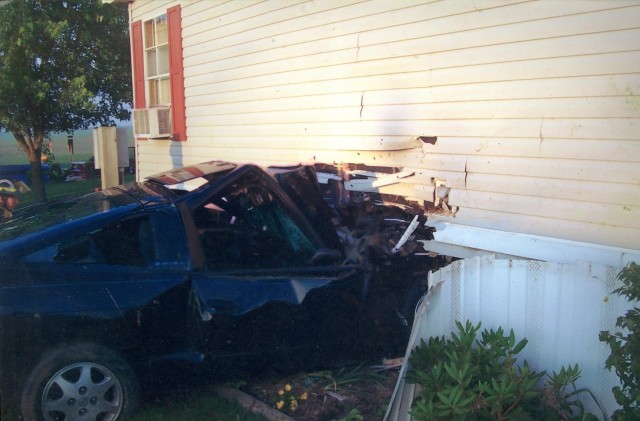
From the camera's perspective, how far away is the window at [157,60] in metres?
9.38

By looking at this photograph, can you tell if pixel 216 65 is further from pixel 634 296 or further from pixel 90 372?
pixel 634 296

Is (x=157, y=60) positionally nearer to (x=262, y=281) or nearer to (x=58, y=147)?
(x=262, y=281)

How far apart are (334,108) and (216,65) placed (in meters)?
2.48

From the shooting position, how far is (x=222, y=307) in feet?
11.9

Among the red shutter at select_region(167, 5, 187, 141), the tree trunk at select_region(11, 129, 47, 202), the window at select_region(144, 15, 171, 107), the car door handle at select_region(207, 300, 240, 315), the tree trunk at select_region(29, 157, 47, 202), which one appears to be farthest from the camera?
the tree trunk at select_region(11, 129, 47, 202)

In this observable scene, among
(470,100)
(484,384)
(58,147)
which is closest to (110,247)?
(484,384)

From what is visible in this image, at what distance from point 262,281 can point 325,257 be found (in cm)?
51

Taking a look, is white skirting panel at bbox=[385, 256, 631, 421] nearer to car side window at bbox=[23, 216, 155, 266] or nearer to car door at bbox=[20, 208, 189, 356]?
car door at bbox=[20, 208, 189, 356]

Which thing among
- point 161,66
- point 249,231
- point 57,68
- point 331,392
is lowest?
point 331,392

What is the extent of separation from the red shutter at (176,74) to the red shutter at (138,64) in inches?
50.8

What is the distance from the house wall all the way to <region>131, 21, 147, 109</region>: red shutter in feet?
10.8

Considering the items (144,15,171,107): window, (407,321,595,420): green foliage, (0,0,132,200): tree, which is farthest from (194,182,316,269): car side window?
(0,0,132,200): tree

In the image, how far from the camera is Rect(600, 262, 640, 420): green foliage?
282 cm

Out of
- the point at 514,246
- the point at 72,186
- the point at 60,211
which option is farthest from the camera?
the point at 72,186
